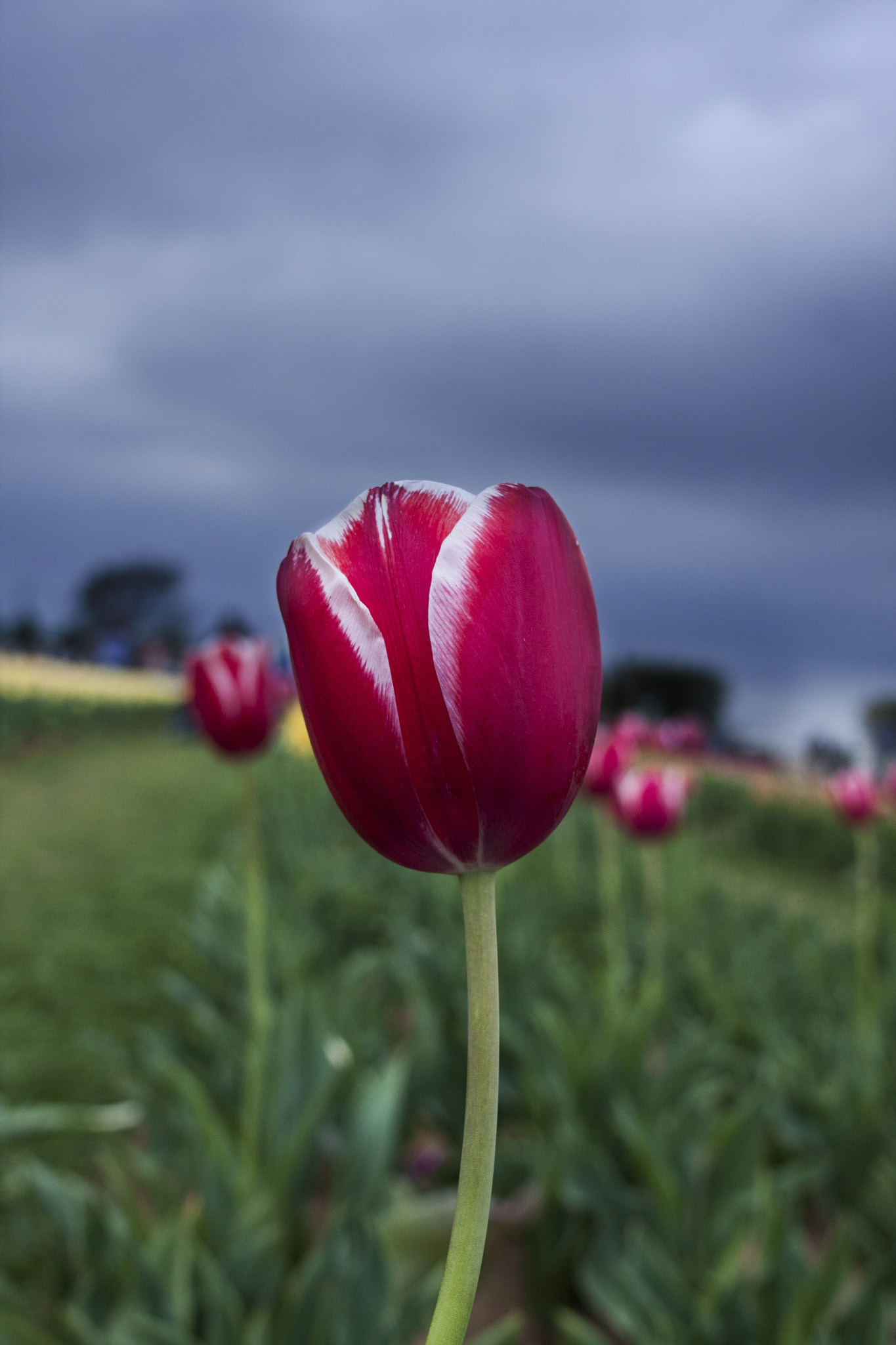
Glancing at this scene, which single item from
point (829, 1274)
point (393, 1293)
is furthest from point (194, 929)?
point (829, 1274)

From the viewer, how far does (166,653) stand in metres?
44.3

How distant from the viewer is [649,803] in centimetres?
287

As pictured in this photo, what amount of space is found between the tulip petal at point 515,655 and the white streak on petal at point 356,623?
0.9 inches

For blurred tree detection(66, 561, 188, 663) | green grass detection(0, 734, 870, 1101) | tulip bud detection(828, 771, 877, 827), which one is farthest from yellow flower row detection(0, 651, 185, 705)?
blurred tree detection(66, 561, 188, 663)

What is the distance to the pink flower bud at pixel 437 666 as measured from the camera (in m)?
0.47

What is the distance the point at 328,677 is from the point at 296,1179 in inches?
84.7

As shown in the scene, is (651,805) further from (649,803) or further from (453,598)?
(453,598)

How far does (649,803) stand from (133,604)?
2497 inches

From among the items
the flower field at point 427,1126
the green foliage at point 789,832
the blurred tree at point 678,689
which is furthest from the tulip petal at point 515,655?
the blurred tree at point 678,689

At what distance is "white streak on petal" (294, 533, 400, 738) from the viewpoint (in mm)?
460

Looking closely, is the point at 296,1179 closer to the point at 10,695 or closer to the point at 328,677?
the point at 328,677

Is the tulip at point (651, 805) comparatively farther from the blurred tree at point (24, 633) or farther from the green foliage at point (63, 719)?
the blurred tree at point (24, 633)

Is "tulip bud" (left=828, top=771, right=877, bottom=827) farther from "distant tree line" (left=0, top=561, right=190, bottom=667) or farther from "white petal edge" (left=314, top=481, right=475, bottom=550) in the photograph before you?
"distant tree line" (left=0, top=561, right=190, bottom=667)

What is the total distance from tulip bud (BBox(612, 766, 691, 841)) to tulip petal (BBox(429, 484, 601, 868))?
95.7 inches
